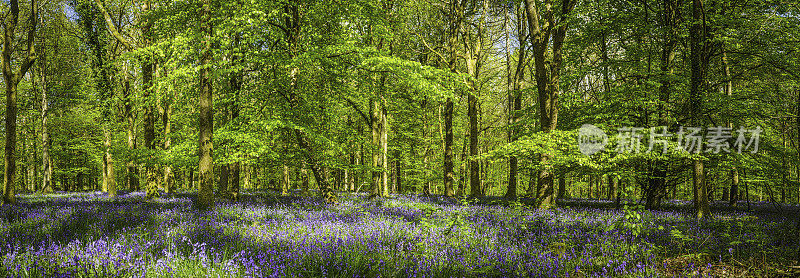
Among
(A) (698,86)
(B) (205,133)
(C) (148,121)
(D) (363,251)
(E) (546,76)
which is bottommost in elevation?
(D) (363,251)

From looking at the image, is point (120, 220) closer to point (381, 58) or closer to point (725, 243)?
point (381, 58)

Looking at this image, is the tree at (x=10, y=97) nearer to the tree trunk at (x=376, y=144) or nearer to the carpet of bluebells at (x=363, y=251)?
the carpet of bluebells at (x=363, y=251)

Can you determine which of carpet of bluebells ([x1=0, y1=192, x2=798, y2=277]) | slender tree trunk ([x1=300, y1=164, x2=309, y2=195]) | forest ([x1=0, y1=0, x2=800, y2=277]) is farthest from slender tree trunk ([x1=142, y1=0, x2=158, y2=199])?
carpet of bluebells ([x1=0, y1=192, x2=798, y2=277])

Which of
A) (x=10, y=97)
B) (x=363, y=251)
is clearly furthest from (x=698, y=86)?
(x=10, y=97)

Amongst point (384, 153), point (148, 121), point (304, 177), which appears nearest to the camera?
point (304, 177)

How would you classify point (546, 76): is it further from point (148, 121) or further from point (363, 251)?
point (148, 121)

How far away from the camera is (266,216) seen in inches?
291

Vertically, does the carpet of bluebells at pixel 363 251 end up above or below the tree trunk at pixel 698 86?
below

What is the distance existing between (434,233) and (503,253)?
1121 mm

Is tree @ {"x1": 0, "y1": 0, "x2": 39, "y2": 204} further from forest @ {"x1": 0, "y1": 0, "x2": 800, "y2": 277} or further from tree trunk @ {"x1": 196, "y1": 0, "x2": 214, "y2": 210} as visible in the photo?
tree trunk @ {"x1": 196, "y1": 0, "x2": 214, "y2": 210}

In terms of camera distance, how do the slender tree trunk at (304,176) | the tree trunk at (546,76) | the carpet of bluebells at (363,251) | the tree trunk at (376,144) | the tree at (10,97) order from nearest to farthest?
1. the carpet of bluebells at (363,251)
2. the tree at (10,97)
3. the tree trunk at (546,76)
4. the slender tree trunk at (304,176)
5. the tree trunk at (376,144)

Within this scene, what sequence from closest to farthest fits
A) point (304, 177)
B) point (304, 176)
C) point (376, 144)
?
point (304, 176) → point (304, 177) → point (376, 144)

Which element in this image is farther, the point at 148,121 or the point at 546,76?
the point at 148,121

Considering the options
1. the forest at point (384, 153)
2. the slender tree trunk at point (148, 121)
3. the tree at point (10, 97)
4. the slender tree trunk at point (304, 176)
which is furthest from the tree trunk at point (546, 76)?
the tree at point (10, 97)
